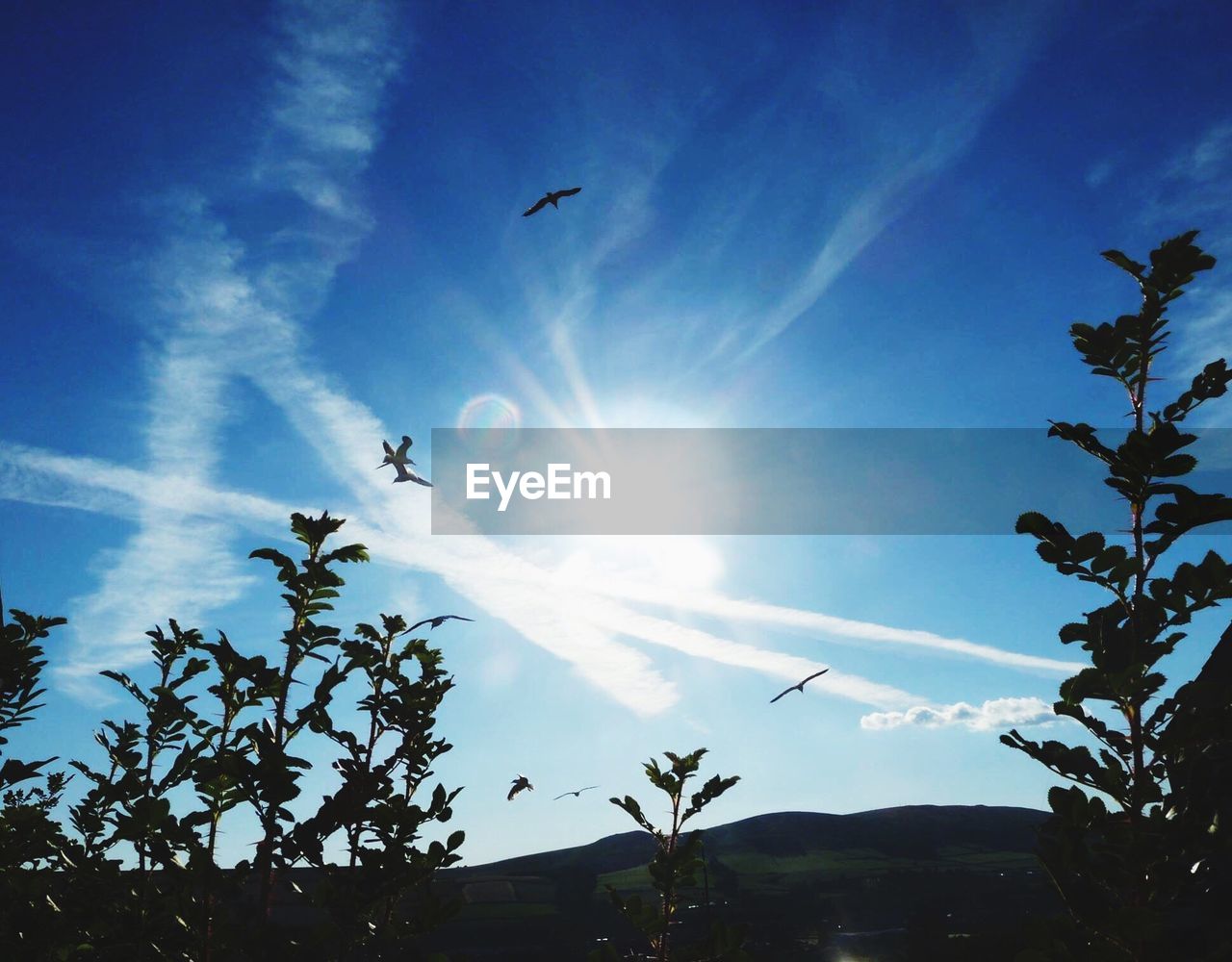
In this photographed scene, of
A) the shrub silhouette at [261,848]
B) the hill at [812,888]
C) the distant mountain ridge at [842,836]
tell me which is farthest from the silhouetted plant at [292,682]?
the distant mountain ridge at [842,836]

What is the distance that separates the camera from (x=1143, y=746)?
4320 mm

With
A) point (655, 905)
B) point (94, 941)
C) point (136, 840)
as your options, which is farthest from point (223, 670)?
point (655, 905)

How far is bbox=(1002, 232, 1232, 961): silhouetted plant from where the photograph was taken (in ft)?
12.9

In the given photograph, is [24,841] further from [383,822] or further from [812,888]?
[812,888]

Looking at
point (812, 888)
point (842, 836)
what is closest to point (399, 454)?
point (812, 888)

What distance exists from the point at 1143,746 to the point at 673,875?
5.54m

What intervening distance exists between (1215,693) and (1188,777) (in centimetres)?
52

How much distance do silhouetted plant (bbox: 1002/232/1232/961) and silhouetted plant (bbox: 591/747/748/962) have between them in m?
3.48

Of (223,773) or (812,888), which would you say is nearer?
(223,773)

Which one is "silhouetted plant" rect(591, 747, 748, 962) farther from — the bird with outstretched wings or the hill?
the hill

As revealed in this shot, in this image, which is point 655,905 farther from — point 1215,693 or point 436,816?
point 1215,693

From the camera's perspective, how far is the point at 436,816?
6789 mm

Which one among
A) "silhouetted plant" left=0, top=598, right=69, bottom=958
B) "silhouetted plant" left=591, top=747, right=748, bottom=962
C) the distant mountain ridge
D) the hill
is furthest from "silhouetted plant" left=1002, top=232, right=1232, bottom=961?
the distant mountain ridge

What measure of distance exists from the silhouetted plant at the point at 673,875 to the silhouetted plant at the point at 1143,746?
348 centimetres
